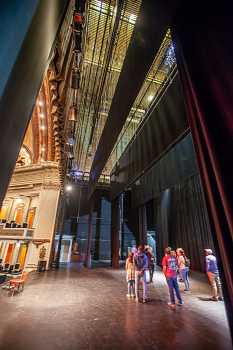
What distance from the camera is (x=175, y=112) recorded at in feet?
Result: 12.5

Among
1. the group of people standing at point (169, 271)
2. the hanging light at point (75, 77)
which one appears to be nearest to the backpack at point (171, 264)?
the group of people standing at point (169, 271)

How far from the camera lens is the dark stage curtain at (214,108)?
139cm

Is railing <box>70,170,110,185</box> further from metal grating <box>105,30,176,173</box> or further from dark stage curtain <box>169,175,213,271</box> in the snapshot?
dark stage curtain <box>169,175,213,271</box>

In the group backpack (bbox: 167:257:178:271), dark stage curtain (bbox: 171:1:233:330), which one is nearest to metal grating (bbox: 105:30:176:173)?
dark stage curtain (bbox: 171:1:233:330)

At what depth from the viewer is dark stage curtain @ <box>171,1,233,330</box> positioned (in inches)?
54.7

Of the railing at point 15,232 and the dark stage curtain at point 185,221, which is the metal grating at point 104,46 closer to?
the dark stage curtain at point 185,221

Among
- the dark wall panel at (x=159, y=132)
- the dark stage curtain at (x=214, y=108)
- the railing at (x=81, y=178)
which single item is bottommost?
the dark stage curtain at (x=214, y=108)

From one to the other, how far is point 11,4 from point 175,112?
327 cm

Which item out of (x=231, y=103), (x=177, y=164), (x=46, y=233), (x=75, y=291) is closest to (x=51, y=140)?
(x=46, y=233)

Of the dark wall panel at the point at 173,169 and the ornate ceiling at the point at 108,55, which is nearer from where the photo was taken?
the ornate ceiling at the point at 108,55

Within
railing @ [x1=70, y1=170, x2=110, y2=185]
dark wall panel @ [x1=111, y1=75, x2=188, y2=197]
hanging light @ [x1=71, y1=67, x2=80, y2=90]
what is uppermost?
railing @ [x1=70, y1=170, x2=110, y2=185]

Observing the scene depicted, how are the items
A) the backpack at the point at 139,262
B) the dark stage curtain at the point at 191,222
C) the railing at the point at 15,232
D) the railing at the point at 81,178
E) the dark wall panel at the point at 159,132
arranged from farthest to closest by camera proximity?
the railing at the point at 81,178
the railing at the point at 15,232
the dark stage curtain at the point at 191,222
the backpack at the point at 139,262
the dark wall panel at the point at 159,132

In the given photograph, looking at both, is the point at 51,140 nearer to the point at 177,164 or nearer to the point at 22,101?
the point at 177,164

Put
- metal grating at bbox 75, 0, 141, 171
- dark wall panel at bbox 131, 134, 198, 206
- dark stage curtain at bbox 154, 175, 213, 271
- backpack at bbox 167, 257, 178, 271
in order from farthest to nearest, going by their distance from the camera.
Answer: dark stage curtain at bbox 154, 175, 213, 271
dark wall panel at bbox 131, 134, 198, 206
metal grating at bbox 75, 0, 141, 171
backpack at bbox 167, 257, 178, 271
